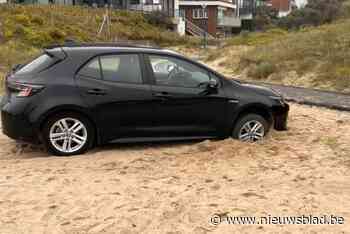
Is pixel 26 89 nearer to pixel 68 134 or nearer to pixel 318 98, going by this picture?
pixel 68 134

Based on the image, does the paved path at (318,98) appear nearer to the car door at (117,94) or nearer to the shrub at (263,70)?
the shrub at (263,70)

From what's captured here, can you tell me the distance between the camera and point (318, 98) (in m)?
13.6

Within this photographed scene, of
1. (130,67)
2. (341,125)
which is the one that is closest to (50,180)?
(130,67)

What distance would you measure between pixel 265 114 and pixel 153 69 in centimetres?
198

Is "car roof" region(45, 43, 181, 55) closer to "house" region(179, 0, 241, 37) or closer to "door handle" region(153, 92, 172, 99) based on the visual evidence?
"door handle" region(153, 92, 172, 99)

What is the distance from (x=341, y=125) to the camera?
31.3 ft

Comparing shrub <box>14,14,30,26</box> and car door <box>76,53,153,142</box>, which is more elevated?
shrub <box>14,14,30,26</box>

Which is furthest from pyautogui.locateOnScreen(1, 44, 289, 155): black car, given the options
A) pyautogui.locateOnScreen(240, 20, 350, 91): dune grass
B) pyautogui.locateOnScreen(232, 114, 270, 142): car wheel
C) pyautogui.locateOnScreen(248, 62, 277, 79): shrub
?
pyautogui.locateOnScreen(248, 62, 277, 79): shrub

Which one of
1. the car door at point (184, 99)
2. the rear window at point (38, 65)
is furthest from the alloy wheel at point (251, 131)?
the rear window at point (38, 65)

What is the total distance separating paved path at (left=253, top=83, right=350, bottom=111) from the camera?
40.4 ft

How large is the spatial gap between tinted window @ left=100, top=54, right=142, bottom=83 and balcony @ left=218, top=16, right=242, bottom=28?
216 feet

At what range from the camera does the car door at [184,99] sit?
7.46m

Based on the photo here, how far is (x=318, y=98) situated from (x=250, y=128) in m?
6.23

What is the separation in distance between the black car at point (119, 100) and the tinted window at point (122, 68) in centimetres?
1
